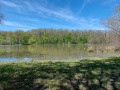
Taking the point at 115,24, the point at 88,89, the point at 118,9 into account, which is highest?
the point at 118,9

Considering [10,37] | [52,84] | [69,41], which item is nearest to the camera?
[52,84]

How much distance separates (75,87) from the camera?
331 cm

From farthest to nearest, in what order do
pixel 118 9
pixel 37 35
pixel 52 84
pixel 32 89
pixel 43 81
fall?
pixel 37 35
pixel 118 9
pixel 43 81
pixel 52 84
pixel 32 89

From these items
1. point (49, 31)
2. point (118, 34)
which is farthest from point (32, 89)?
point (49, 31)

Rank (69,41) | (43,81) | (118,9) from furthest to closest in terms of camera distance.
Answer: (69,41) → (118,9) → (43,81)

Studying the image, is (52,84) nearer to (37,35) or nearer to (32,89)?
(32,89)

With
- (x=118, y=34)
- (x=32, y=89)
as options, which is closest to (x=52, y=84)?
(x=32, y=89)

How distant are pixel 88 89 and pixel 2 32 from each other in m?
105

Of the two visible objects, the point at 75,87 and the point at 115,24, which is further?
the point at 115,24

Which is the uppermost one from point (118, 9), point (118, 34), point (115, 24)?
point (118, 9)

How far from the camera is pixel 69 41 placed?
8662cm

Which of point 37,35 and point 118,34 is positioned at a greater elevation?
point 37,35

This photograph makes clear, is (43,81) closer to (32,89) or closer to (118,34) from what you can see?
(32,89)

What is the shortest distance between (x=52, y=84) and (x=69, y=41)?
83.9m
